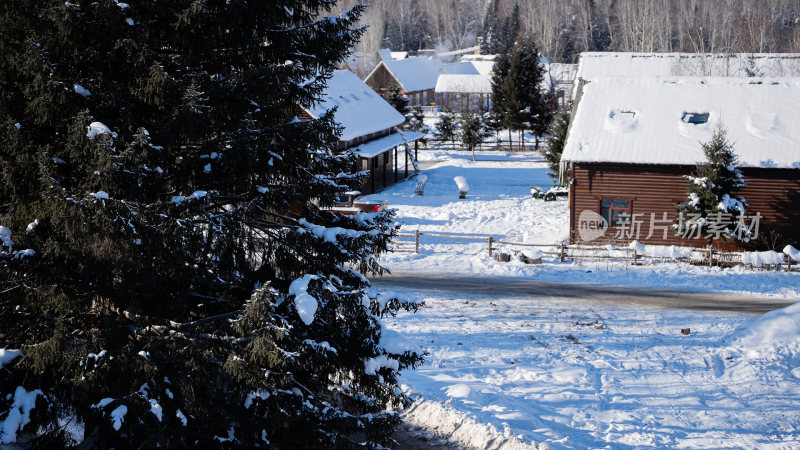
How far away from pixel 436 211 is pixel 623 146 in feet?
31.7

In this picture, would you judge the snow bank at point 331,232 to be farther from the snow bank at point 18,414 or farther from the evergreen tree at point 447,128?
the evergreen tree at point 447,128

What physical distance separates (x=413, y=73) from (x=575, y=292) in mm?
71854

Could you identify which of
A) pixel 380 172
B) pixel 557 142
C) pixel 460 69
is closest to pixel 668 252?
pixel 557 142

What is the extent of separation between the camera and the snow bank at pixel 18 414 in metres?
7.51

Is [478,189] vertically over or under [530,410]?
over

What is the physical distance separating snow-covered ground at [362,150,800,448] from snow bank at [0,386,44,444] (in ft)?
23.4

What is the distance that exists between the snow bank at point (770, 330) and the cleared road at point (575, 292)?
68.8 inches

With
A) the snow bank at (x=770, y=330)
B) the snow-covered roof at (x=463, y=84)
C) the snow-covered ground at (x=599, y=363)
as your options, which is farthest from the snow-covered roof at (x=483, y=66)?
the snow bank at (x=770, y=330)

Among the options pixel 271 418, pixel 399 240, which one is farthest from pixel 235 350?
pixel 399 240

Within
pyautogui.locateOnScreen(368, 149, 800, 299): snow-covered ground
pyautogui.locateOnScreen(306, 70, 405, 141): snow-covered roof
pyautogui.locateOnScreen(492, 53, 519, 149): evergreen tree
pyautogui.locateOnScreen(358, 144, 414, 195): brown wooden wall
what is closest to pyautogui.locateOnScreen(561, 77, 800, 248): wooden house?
pyautogui.locateOnScreen(368, 149, 800, 299): snow-covered ground

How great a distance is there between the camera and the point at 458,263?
25734mm

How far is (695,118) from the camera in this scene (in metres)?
29.4

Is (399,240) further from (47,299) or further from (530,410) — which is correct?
(47,299)

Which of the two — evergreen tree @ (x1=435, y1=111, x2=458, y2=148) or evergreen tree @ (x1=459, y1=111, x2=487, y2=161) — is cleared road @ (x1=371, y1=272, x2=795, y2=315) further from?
evergreen tree @ (x1=435, y1=111, x2=458, y2=148)
